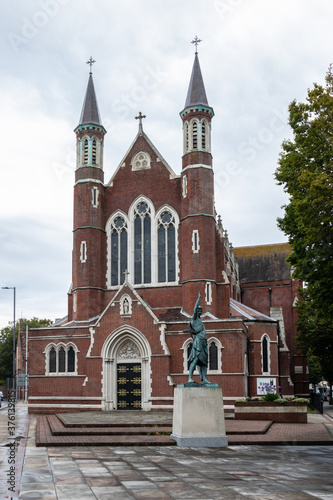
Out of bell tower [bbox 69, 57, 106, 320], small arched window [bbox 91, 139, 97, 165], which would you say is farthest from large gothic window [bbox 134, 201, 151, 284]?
small arched window [bbox 91, 139, 97, 165]

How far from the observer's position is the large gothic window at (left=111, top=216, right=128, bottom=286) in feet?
122

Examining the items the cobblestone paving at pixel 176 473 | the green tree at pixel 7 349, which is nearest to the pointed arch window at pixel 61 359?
the cobblestone paving at pixel 176 473

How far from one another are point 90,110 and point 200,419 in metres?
28.0

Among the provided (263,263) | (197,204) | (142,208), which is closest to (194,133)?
(197,204)

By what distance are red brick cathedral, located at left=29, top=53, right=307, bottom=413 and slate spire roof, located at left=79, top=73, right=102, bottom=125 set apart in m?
0.08

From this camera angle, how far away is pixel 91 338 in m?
33.7

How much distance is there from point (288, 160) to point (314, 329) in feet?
68.9

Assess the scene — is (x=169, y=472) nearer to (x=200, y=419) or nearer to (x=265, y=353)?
(x=200, y=419)

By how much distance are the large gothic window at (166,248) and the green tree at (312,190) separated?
13920 mm

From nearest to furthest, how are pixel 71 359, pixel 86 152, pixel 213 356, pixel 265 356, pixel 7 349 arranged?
1. pixel 213 356
2. pixel 71 359
3. pixel 265 356
4. pixel 86 152
5. pixel 7 349

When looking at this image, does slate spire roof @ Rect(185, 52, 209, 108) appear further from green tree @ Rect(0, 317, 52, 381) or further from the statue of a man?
green tree @ Rect(0, 317, 52, 381)

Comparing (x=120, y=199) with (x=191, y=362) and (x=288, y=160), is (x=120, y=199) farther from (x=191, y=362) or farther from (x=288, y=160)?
(x=191, y=362)

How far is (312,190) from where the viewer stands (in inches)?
669

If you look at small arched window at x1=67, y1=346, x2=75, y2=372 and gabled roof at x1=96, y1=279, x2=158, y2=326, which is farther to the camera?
small arched window at x1=67, y1=346, x2=75, y2=372
